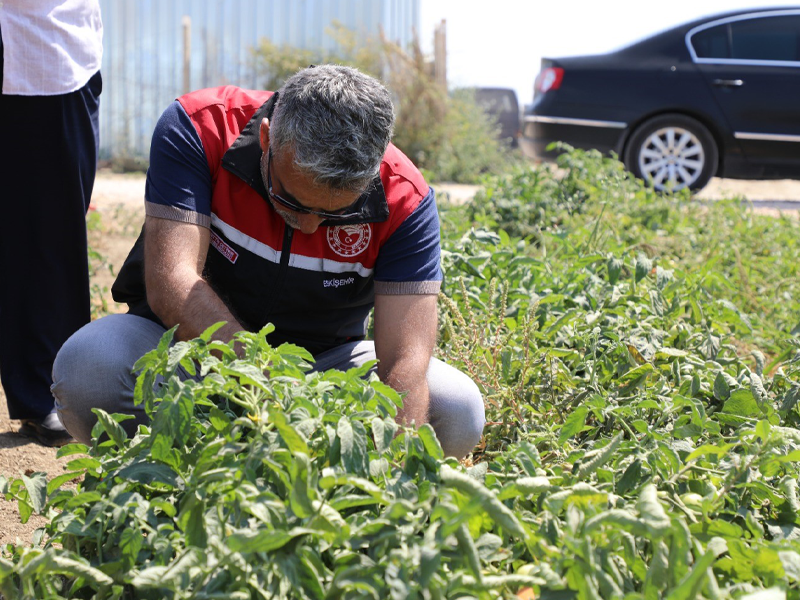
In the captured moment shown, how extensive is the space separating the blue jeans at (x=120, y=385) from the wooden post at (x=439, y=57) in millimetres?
9814

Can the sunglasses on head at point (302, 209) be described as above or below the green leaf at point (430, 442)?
above

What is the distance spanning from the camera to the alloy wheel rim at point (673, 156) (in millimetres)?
7902

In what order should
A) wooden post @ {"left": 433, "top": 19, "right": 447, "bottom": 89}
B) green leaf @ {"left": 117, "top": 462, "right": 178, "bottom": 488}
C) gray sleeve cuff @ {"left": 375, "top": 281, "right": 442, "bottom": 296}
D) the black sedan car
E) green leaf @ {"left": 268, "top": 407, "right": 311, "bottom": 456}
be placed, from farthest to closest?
wooden post @ {"left": 433, "top": 19, "right": 447, "bottom": 89} < the black sedan car < gray sleeve cuff @ {"left": 375, "top": 281, "right": 442, "bottom": 296} < green leaf @ {"left": 117, "top": 462, "right": 178, "bottom": 488} < green leaf @ {"left": 268, "top": 407, "right": 311, "bottom": 456}

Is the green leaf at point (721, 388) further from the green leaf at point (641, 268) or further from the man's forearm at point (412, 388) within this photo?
the green leaf at point (641, 268)

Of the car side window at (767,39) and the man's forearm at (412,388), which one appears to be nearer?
the man's forearm at (412,388)

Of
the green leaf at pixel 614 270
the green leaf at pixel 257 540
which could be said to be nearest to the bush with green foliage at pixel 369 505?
the green leaf at pixel 257 540

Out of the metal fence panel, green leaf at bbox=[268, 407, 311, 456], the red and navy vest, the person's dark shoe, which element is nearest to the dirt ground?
the person's dark shoe

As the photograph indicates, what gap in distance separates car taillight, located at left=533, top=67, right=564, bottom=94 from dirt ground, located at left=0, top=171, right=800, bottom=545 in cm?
143

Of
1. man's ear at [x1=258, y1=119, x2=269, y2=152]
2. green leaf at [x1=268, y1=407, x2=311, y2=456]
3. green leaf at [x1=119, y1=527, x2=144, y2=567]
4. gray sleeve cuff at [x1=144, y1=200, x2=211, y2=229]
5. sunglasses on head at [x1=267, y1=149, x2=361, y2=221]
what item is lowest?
green leaf at [x1=119, y1=527, x2=144, y2=567]

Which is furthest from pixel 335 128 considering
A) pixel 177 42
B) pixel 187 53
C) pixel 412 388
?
pixel 177 42

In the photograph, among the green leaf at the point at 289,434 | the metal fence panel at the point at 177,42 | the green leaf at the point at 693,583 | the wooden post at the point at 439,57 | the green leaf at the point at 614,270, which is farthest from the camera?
the wooden post at the point at 439,57

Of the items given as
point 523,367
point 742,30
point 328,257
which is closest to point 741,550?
point 523,367

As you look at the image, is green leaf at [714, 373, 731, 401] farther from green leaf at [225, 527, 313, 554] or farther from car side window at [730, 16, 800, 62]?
car side window at [730, 16, 800, 62]

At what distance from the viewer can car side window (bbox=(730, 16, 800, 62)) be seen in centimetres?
789
